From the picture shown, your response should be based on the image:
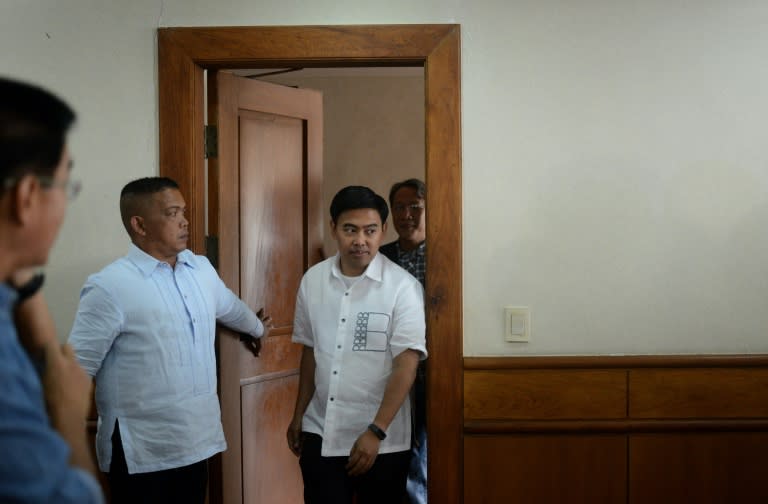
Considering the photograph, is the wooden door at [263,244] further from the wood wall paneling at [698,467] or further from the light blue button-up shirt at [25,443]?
the light blue button-up shirt at [25,443]

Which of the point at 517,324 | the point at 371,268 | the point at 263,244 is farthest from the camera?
the point at 263,244

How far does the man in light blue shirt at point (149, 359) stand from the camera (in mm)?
2398

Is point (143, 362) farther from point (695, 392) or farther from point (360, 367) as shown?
point (695, 392)

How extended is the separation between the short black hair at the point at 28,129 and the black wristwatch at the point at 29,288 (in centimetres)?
15

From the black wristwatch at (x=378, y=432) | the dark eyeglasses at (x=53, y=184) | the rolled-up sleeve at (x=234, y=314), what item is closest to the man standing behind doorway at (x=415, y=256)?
the black wristwatch at (x=378, y=432)

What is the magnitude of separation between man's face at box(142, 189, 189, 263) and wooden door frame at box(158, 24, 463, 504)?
0.74 feet

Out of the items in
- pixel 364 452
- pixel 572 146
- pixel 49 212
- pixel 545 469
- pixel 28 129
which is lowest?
pixel 545 469

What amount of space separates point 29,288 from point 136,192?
4.84 ft

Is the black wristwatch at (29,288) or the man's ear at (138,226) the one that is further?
the man's ear at (138,226)

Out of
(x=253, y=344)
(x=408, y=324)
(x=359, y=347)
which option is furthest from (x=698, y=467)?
(x=253, y=344)

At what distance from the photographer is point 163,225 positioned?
8.23 feet

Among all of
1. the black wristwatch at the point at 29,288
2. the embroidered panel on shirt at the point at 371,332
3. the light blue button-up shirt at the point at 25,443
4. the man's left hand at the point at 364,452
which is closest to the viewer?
the light blue button-up shirt at the point at 25,443

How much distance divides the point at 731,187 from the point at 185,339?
5.95 feet

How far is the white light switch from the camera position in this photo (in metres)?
2.72
